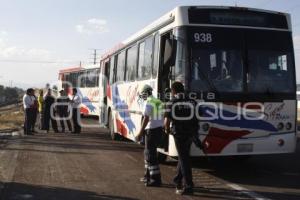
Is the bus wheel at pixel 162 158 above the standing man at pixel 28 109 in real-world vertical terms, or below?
below

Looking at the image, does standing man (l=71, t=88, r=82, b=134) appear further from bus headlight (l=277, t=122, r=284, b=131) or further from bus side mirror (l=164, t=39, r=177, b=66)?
bus headlight (l=277, t=122, r=284, b=131)

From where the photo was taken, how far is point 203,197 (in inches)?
344

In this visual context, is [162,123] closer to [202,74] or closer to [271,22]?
[202,74]

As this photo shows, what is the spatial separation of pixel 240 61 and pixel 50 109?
12.9 meters

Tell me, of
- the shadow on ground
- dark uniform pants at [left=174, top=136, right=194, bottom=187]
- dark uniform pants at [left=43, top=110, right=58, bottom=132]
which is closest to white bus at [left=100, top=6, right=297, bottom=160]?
dark uniform pants at [left=174, top=136, right=194, bottom=187]

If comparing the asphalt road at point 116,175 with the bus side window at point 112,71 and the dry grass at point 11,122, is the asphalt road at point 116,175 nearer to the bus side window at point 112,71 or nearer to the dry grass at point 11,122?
the bus side window at point 112,71

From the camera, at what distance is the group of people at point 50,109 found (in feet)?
68.7

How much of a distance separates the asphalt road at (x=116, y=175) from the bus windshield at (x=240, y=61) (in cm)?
188

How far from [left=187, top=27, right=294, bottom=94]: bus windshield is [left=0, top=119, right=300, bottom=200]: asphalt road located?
6.16ft

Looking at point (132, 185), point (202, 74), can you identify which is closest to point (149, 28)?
point (202, 74)

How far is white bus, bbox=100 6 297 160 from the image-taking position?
1039cm

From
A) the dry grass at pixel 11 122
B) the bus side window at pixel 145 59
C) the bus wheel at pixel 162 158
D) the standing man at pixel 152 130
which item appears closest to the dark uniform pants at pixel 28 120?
the dry grass at pixel 11 122

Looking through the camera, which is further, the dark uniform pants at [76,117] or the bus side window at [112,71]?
the dark uniform pants at [76,117]

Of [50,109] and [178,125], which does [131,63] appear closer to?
[178,125]
